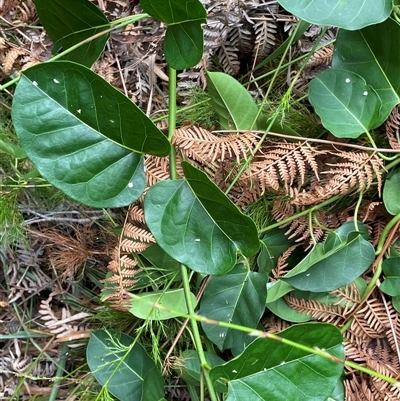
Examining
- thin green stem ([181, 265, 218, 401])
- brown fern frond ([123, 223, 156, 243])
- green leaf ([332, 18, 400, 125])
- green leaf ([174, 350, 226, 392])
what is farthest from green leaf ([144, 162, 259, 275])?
green leaf ([332, 18, 400, 125])

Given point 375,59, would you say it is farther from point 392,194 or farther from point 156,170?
point 156,170

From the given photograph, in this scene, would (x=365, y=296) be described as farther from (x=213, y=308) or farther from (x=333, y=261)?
(x=213, y=308)

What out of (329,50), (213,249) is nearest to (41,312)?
(213,249)

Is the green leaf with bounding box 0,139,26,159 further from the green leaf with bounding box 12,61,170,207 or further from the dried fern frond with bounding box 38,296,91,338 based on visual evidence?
the dried fern frond with bounding box 38,296,91,338

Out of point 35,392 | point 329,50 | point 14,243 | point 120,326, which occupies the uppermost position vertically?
point 329,50

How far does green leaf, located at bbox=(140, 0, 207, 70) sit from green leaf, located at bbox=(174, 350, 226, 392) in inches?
21.7

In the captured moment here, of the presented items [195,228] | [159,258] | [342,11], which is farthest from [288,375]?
[342,11]

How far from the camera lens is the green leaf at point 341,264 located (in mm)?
839

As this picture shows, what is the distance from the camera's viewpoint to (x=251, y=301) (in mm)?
868

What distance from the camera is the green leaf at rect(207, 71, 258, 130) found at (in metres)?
0.86

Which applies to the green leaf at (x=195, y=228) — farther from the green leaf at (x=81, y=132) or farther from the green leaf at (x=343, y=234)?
the green leaf at (x=343, y=234)

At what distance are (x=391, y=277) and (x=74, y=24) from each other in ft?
2.45

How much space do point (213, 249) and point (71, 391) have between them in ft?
1.87

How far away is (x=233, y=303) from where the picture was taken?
88cm
